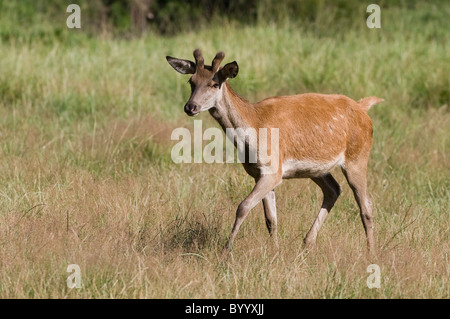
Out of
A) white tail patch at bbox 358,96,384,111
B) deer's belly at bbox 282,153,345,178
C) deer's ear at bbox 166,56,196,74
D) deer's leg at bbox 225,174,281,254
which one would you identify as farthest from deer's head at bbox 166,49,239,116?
white tail patch at bbox 358,96,384,111

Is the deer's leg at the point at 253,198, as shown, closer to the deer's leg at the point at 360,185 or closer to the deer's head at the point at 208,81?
the deer's head at the point at 208,81

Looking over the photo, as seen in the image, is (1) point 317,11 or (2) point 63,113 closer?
(2) point 63,113

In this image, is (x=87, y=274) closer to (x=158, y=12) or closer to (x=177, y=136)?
(x=177, y=136)

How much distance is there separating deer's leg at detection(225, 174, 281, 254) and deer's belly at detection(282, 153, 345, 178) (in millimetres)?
289

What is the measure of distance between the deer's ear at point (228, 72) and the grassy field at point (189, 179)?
126 cm

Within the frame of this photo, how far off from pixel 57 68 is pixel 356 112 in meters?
6.40

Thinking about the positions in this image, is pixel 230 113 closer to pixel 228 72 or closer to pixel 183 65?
pixel 228 72

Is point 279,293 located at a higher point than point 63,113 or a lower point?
lower

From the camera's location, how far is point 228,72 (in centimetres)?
617

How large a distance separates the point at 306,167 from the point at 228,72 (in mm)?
1135

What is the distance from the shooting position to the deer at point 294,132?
6246mm

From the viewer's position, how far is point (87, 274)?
550 cm
